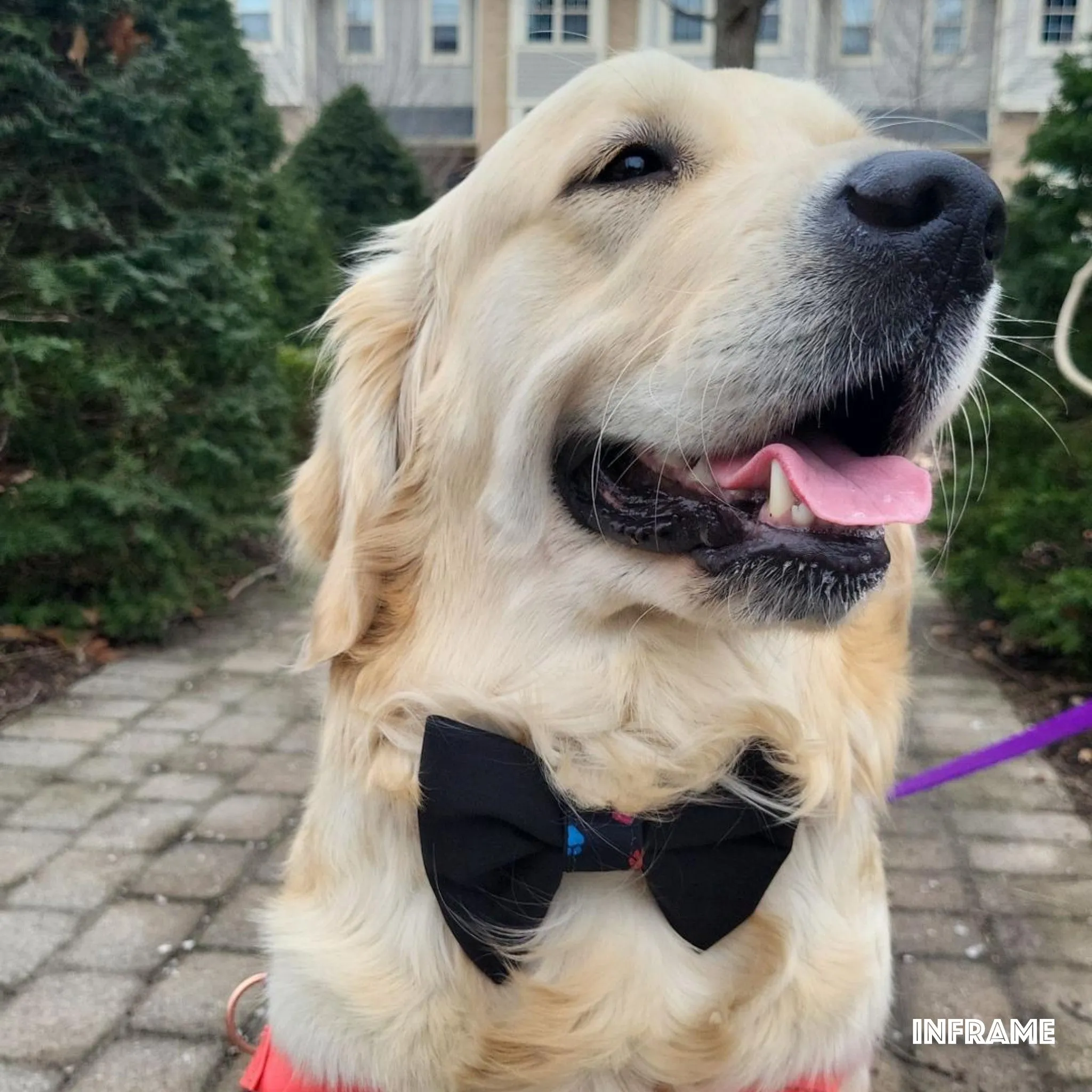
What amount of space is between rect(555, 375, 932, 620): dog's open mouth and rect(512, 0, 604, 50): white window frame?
2425cm

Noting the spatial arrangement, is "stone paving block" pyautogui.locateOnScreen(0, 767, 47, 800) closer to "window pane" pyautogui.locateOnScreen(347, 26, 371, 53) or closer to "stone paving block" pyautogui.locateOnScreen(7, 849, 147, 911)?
"stone paving block" pyautogui.locateOnScreen(7, 849, 147, 911)

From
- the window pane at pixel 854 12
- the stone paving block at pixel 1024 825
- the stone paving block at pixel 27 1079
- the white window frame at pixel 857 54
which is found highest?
the window pane at pixel 854 12

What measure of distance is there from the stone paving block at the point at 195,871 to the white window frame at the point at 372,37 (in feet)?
80.2

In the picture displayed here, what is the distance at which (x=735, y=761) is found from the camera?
65.8 inches

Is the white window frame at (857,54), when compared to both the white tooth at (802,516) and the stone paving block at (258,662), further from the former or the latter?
the white tooth at (802,516)

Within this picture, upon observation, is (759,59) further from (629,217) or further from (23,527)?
(629,217)

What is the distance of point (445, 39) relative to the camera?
25250 millimetres

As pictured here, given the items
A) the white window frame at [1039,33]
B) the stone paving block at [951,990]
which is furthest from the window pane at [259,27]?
the stone paving block at [951,990]

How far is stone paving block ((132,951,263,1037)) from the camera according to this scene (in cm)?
251

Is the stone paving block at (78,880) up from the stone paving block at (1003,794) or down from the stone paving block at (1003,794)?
up

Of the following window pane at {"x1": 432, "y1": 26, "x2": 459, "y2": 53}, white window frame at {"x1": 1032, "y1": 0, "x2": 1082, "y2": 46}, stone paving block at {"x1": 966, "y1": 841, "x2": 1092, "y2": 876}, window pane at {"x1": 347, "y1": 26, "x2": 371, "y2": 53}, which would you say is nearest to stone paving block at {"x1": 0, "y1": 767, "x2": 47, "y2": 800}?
stone paving block at {"x1": 966, "y1": 841, "x2": 1092, "y2": 876}

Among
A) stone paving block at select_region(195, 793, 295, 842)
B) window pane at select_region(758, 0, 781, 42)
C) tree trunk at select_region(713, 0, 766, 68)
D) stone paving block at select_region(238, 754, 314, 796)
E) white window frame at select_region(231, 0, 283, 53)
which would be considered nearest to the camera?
stone paving block at select_region(195, 793, 295, 842)

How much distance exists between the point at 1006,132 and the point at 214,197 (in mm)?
21326

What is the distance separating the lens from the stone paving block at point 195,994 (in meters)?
2.51
